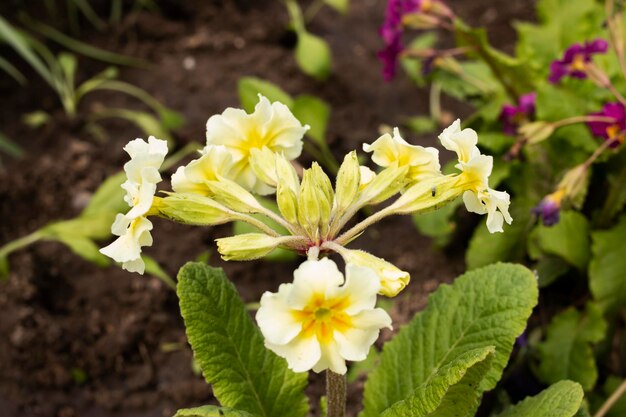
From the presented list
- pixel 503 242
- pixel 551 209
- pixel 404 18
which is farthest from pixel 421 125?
pixel 551 209

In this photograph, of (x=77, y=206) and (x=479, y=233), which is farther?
(x=77, y=206)

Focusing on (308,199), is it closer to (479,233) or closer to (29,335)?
(479,233)

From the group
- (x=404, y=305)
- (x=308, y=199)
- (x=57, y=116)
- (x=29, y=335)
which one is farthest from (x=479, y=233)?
(x=57, y=116)

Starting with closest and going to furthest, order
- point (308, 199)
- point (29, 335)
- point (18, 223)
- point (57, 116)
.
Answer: point (308, 199)
point (29, 335)
point (18, 223)
point (57, 116)

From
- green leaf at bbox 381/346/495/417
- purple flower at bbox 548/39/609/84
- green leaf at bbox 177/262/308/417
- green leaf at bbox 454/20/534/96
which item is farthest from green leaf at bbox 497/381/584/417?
green leaf at bbox 454/20/534/96

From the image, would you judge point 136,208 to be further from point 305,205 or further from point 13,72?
point 13,72

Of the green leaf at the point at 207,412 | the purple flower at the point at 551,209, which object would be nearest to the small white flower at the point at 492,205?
the green leaf at the point at 207,412

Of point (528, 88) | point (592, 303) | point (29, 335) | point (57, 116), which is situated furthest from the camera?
point (57, 116)

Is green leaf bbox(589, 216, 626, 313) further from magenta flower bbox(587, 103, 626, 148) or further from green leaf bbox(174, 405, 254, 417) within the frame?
green leaf bbox(174, 405, 254, 417)
